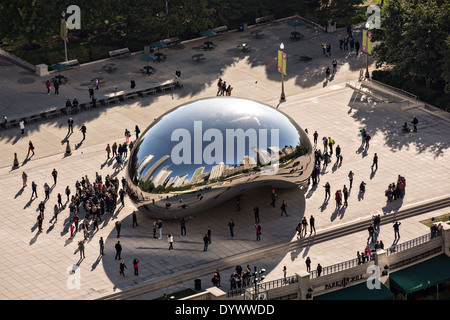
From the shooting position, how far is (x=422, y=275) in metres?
63.1

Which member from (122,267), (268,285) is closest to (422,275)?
(268,285)

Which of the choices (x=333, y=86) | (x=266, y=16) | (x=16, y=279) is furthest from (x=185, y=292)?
(x=266, y=16)

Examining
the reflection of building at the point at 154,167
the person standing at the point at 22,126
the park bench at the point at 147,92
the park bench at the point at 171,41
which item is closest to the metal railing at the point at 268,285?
the reflection of building at the point at 154,167

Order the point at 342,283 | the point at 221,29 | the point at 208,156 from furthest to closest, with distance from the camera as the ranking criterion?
the point at 221,29, the point at 208,156, the point at 342,283

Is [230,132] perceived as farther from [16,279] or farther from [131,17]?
[131,17]

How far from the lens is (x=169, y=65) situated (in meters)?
95.2

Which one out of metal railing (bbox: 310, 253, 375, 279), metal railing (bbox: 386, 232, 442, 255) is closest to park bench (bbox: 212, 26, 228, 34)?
metal railing (bbox: 386, 232, 442, 255)

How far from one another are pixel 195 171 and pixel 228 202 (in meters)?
5.94

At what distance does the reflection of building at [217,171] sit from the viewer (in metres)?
65.6

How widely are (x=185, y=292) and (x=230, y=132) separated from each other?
1114cm

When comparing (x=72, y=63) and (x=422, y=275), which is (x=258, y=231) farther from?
(x=72, y=63)

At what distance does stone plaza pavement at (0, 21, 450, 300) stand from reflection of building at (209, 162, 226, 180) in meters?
3.86

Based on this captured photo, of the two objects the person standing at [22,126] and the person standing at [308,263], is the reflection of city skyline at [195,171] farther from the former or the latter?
the person standing at [22,126]

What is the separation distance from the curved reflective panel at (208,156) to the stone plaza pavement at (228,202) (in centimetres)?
249
